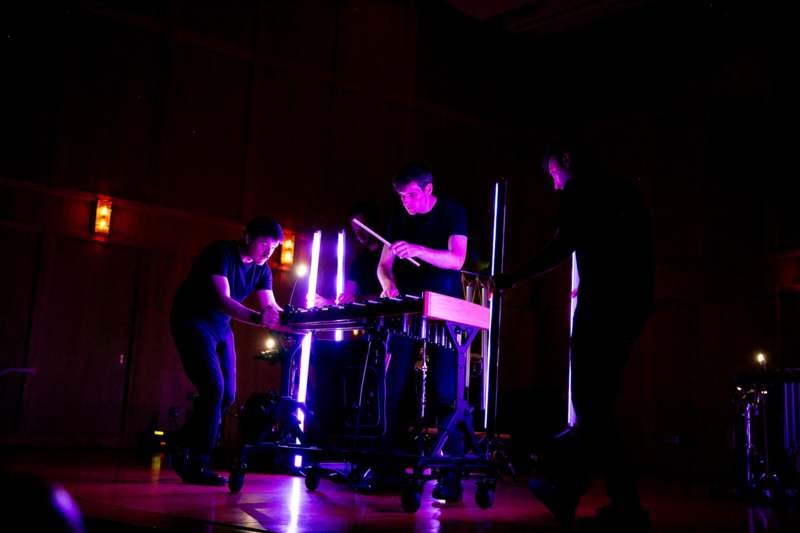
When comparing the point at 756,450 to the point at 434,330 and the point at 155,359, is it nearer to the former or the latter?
the point at 434,330

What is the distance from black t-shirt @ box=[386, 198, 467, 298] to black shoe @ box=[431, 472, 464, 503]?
39.0 inches

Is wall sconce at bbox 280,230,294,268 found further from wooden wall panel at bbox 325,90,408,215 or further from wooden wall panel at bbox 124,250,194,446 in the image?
wooden wall panel at bbox 124,250,194,446

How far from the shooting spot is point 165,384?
8.21m

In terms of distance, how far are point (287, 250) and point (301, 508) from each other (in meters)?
5.80

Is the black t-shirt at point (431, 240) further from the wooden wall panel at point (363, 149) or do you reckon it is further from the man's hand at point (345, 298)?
the wooden wall panel at point (363, 149)

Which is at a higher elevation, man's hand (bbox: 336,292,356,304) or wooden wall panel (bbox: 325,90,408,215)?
wooden wall panel (bbox: 325,90,408,215)

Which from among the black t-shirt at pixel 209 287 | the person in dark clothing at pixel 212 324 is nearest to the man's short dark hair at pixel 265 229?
the person in dark clothing at pixel 212 324

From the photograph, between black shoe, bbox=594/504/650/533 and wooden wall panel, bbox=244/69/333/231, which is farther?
wooden wall panel, bbox=244/69/333/231

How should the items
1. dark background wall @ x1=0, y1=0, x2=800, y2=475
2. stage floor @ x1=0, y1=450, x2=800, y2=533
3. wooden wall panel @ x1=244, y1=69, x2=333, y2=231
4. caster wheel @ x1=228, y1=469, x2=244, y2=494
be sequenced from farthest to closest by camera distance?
1. wooden wall panel @ x1=244, y1=69, x2=333, y2=231
2. dark background wall @ x1=0, y1=0, x2=800, y2=475
3. caster wheel @ x1=228, y1=469, x2=244, y2=494
4. stage floor @ x1=0, y1=450, x2=800, y2=533

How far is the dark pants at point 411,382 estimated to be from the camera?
13.6 ft

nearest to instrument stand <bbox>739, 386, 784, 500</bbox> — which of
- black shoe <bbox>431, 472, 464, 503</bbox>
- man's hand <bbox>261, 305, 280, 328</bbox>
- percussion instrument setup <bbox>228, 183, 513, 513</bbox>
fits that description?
percussion instrument setup <bbox>228, 183, 513, 513</bbox>

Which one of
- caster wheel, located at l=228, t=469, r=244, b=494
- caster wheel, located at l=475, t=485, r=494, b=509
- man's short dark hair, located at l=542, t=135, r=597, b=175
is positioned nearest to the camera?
man's short dark hair, located at l=542, t=135, r=597, b=175

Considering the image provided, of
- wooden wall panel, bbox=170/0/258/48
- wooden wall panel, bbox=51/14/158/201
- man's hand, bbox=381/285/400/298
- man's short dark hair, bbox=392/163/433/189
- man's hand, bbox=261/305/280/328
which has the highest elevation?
wooden wall panel, bbox=170/0/258/48

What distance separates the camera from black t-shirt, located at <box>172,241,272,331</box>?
4.54 metres
